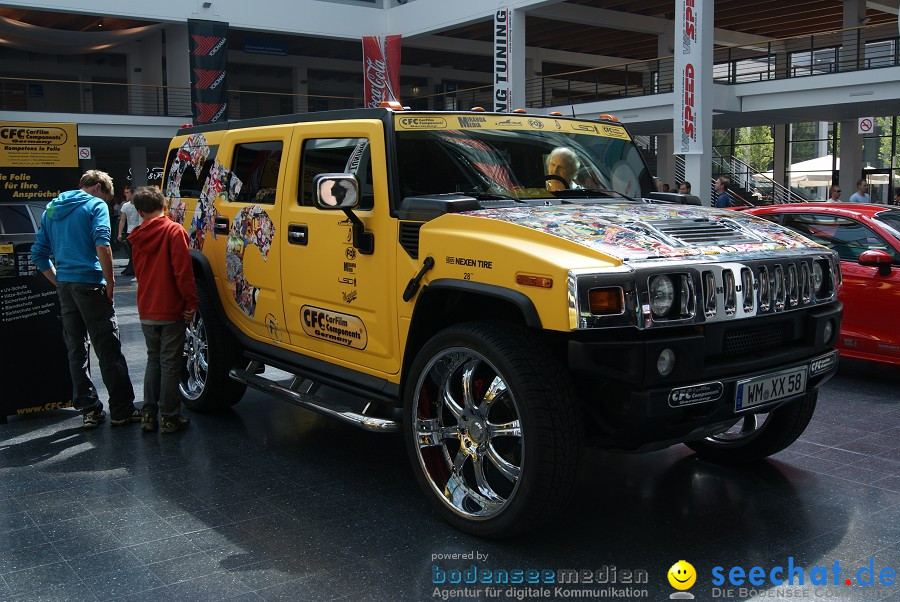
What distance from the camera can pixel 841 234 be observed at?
26.3ft

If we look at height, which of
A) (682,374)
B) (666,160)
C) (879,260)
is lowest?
(682,374)

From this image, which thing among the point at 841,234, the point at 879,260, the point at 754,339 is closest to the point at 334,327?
the point at 754,339

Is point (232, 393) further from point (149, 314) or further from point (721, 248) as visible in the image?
point (721, 248)

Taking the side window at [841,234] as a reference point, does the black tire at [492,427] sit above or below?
below

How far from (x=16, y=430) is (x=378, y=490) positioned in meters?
3.06

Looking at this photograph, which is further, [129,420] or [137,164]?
[137,164]

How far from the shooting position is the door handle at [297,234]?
17.3 ft

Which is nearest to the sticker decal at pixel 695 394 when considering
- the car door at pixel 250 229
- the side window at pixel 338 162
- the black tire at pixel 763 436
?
the black tire at pixel 763 436

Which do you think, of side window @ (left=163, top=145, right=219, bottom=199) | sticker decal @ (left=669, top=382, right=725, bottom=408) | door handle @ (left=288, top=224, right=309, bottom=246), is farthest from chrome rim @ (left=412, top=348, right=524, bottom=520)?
side window @ (left=163, top=145, right=219, bottom=199)

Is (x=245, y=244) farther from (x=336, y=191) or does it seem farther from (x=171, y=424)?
(x=336, y=191)

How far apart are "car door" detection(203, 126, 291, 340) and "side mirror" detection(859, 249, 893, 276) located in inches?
195

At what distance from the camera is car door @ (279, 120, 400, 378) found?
15.5ft

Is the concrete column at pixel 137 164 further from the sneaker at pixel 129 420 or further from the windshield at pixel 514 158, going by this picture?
the windshield at pixel 514 158

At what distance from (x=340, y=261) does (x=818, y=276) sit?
2.54 metres
